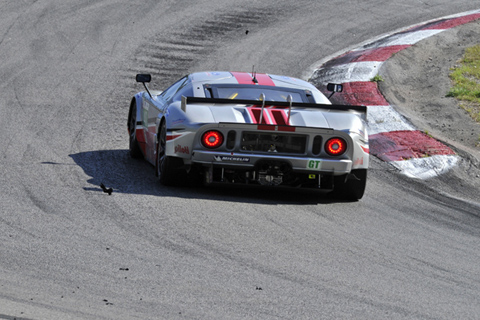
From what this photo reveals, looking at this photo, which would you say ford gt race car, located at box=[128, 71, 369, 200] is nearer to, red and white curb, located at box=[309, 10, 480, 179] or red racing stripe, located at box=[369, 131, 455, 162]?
red and white curb, located at box=[309, 10, 480, 179]

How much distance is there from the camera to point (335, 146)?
691cm

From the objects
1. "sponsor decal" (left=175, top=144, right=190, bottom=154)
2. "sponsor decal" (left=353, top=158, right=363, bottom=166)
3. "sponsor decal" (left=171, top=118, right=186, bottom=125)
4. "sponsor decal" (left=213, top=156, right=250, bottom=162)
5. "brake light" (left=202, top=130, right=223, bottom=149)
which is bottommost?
"sponsor decal" (left=353, top=158, right=363, bottom=166)

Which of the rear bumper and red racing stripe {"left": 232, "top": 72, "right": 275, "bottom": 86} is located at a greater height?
red racing stripe {"left": 232, "top": 72, "right": 275, "bottom": 86}

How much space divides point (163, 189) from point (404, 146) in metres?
3.68

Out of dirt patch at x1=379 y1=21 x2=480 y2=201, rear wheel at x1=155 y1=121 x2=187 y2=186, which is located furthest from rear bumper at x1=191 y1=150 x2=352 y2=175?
dirt patch at x1=379 y1=21 x2=480 y2=201

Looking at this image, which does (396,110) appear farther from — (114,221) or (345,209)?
(114,221)

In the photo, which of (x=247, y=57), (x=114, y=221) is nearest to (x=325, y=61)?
(x=247, y=57)

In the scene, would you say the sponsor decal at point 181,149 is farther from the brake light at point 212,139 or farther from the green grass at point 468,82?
the green grass at point 468,82

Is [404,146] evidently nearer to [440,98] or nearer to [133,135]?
[440,98]

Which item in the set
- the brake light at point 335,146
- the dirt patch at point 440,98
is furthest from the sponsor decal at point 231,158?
the dirt patch at point 440,98

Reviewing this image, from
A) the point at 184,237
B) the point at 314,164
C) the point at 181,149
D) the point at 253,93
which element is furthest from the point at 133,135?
the point at 184,237

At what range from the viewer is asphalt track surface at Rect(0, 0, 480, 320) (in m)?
4.23

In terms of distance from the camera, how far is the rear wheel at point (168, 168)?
698 centimetres

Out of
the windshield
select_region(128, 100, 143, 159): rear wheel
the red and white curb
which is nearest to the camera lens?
the windshield
